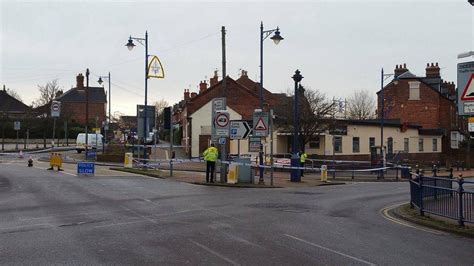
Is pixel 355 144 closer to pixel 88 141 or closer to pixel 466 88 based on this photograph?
pixel 88 141

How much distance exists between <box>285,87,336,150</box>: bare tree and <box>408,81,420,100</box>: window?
67.7ft

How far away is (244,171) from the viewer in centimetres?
2372

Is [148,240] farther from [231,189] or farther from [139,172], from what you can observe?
[139,172]

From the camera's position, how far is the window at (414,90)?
201ft

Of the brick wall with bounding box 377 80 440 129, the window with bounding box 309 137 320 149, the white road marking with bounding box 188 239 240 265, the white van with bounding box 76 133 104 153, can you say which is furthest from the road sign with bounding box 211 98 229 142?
the brick wall with bounding box 377 80 440 129

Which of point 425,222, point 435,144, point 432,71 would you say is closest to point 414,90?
A: point 432,71

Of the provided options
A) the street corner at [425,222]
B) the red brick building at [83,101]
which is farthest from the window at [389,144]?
the red brick building at [83,101]

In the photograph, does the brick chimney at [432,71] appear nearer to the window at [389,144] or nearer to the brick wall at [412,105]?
the brick wall at [412,105]

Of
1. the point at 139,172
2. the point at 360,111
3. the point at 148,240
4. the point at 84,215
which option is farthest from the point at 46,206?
the point at 360,111

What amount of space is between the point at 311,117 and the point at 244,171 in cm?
1838

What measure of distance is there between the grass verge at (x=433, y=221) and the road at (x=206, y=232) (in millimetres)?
460

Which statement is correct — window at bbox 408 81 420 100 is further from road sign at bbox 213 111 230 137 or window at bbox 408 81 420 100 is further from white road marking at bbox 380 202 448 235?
white road marking at bbox 380 202 448 235

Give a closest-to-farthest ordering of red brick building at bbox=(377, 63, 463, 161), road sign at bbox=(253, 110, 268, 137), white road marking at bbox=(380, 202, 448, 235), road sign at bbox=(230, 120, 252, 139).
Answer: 1. white road marking at bbox=(380, 202, 448, 235)
2. road sign at bbox=(253, 110, 268, 137)
3. road sign at bbox=(230, 120, 252, 139)
4. red brick building at bbox=(377, 63, 463, 161)

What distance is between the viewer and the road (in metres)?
8.30
